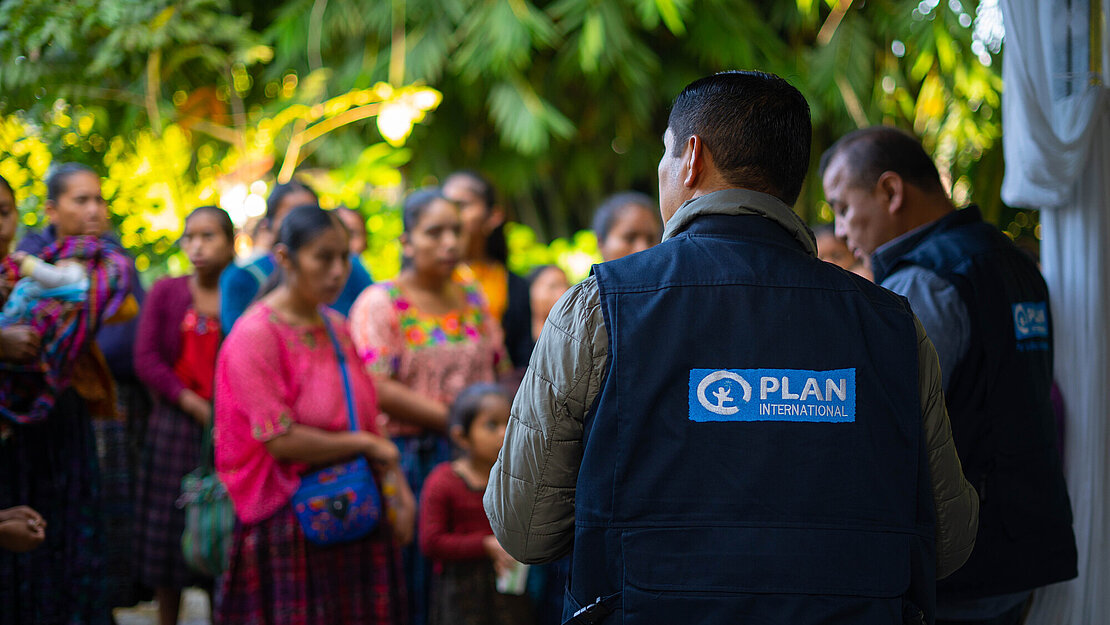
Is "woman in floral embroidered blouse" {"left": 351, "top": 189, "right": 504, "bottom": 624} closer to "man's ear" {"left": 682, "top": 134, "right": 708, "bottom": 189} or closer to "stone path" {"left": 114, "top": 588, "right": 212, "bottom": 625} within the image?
"stone path" {"left": 114, "top": 588, "right": 212, "bottom": 625}

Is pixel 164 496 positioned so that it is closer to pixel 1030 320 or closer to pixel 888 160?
pixel 888 160

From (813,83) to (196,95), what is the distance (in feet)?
12.7

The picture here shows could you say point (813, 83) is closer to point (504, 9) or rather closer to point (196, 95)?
point (504, 9)

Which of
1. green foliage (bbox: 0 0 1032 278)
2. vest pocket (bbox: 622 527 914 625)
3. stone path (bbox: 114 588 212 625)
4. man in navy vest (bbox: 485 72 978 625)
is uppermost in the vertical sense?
green foliage (bbox: 0 0 1032 278)

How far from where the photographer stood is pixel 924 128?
610cm

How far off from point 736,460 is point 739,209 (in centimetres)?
40

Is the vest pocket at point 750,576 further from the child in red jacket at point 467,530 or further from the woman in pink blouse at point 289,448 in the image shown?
the child in red jacket at point 467,530

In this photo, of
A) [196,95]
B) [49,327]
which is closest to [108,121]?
[196,95]

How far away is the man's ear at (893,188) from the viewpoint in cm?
243

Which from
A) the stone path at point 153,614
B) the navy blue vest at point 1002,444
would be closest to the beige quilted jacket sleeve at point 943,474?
the navy blue vest at point 1002,444

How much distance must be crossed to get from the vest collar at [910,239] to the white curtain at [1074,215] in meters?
0.40

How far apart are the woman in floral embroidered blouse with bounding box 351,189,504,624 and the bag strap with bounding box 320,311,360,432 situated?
61cm

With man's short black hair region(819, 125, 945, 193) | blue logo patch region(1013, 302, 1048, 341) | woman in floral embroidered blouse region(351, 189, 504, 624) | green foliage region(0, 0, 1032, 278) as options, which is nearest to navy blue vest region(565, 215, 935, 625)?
blue logo patch region(1013, 302, 1048, 341)

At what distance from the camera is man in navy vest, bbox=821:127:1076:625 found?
86.1 inches
